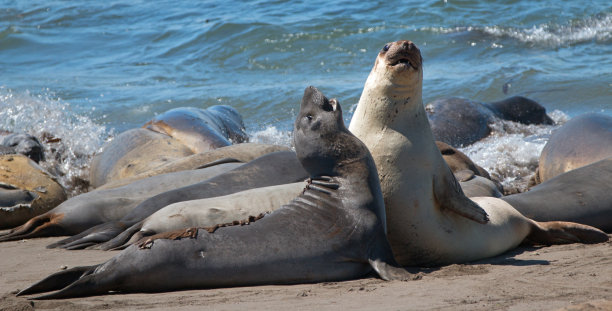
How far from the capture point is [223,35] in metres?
19.2

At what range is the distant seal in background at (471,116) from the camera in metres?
10.3

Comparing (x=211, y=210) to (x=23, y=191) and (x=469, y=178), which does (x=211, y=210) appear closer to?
(x=469, y=178)

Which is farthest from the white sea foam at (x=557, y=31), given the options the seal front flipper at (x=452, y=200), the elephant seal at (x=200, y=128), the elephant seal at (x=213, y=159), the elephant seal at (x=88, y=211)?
the seal front flipper at (x=452, y=200)

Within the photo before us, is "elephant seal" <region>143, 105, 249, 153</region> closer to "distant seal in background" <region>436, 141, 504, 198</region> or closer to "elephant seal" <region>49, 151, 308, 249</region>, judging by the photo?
"elephant seal" <region>49, 151, 308, 249</region>

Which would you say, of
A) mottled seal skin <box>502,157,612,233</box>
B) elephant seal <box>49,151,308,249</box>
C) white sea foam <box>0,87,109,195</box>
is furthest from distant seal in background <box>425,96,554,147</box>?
white sea foam <box>0,87,109,195</box>

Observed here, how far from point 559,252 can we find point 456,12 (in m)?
15.4

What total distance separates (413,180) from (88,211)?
2.84m

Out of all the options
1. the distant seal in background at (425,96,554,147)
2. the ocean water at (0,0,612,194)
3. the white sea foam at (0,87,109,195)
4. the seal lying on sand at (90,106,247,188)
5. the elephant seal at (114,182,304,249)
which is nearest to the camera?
the elephant seal at (114,182,304,249)

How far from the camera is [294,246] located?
417 centimetres

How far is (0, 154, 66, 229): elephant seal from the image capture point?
6875 millimetres

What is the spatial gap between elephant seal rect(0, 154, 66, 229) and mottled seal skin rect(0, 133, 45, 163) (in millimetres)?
1306

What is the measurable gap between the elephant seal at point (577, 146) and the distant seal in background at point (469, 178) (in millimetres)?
657

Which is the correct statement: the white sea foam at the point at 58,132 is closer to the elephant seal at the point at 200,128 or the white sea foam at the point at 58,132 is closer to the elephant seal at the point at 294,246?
the elephant seal at the point at 200,128

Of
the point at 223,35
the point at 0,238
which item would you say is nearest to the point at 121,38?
the point at 223,35
